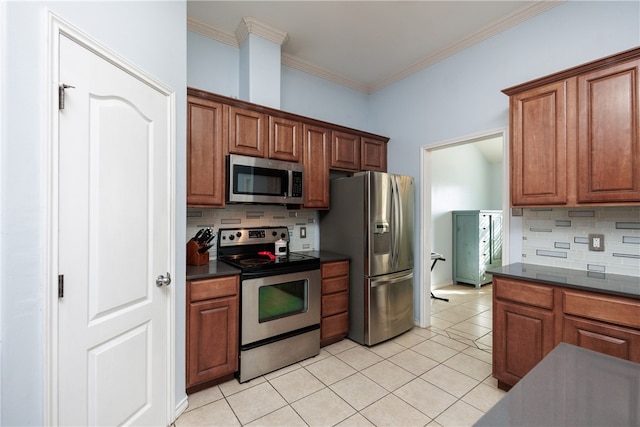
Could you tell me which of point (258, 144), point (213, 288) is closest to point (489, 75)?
point (258, 144)

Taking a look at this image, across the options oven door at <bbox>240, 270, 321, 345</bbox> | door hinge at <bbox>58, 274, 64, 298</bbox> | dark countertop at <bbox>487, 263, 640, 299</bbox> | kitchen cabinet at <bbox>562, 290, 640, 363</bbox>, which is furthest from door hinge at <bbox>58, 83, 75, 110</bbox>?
kitchen cabinet at <bbox>562, 290, 640, 363</bbox>

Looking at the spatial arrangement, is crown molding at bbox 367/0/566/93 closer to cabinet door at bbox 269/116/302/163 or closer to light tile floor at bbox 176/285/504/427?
cabinet door at bbox 269/116/302/163

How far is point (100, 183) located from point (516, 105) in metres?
2.86

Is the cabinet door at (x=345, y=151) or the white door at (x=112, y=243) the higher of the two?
the cabinet door at (x=345, y=151)

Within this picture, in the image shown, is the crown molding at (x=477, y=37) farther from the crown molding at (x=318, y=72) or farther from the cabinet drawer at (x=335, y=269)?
the cabinet drawer at (x=335, y=269)

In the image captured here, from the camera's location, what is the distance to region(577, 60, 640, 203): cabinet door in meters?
1.76

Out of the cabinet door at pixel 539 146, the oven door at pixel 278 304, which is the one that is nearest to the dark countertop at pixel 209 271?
the oven door at pixel 278 304

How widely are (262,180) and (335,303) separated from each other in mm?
1445

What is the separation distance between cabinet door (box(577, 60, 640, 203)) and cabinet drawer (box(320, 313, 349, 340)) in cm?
222

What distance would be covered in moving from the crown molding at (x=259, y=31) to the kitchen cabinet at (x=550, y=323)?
2.98 metres

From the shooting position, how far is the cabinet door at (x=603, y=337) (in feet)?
5.19

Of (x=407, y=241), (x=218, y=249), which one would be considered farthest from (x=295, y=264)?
(x=407, y=241)

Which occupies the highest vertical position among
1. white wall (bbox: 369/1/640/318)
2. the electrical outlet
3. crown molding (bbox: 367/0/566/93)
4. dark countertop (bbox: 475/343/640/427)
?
crown molding (bbox: 367/0/566/93)

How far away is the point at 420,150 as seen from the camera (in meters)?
3.39
